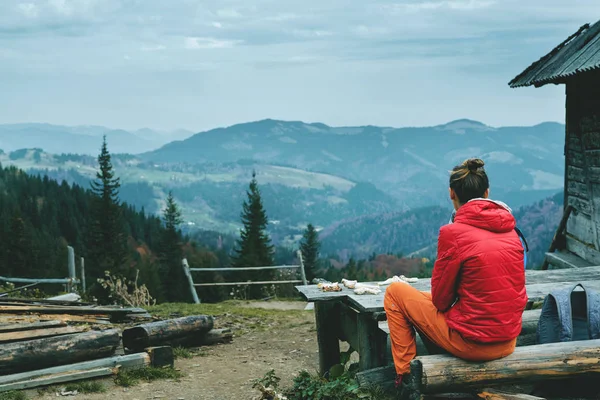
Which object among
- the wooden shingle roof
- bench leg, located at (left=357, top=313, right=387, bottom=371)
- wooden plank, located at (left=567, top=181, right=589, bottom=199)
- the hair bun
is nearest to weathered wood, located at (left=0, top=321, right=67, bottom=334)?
bench leg, located at (left=357, top=313, right=387, bottom=371)

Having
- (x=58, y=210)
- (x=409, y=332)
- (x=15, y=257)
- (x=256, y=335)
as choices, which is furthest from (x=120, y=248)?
(x=409, y=332)

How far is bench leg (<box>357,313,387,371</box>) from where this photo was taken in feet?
20.9

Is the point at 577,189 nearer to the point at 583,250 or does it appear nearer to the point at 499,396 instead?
the point at 583,250

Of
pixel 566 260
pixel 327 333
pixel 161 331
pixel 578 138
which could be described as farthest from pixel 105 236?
pixel 327 333

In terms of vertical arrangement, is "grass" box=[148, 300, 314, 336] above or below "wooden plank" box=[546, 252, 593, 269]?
below

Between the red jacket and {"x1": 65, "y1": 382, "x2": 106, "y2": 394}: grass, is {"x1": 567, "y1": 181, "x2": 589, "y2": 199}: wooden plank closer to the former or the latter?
the red jacket

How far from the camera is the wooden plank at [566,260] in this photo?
501 inches

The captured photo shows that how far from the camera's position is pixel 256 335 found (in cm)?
1188

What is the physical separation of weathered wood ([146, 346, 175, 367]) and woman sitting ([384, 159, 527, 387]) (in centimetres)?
444

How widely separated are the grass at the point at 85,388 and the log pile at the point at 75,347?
0.49ft

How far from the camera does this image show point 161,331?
915cm

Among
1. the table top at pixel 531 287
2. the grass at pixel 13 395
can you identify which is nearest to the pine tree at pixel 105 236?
the grass at pixel 13 395

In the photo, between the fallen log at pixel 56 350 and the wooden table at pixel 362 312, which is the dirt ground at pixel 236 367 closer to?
the fallen log at pixel 56 350

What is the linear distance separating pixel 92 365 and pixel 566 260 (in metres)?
9.46
